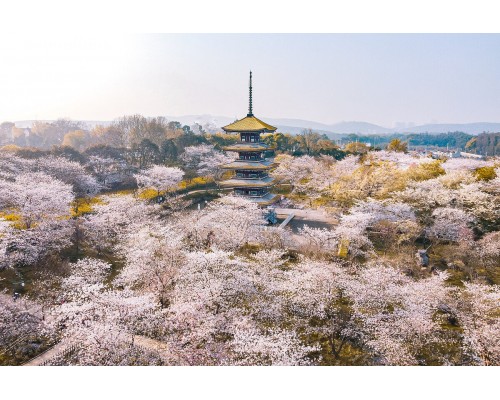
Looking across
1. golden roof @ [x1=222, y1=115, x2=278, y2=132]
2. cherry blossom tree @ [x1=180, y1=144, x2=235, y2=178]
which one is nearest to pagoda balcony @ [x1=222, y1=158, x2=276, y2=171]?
golden roof @ [x1=222, y1=115, x2=278, y2=132]

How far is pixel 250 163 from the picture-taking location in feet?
85.5

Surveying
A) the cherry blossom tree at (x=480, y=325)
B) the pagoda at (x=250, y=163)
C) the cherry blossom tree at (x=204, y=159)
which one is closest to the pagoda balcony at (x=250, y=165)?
the pagoda at (x=250, y=163)

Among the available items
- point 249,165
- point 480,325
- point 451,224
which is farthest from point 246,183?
point 480,325

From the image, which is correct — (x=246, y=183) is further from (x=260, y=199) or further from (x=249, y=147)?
(x=249, y=147)

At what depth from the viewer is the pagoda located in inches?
1005

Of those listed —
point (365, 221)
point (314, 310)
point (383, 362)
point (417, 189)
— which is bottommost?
point (383, 362)

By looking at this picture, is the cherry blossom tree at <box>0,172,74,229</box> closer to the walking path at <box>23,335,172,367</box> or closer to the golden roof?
the walking path at <box>23,335,172,367</box>

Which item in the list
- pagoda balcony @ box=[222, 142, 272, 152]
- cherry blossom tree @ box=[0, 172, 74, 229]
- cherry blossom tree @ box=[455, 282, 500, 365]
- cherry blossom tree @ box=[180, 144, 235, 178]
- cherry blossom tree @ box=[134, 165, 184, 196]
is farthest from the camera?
cherry blossom tree @ box=[180, 144, 235, 178]

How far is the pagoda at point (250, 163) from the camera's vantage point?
25.5m

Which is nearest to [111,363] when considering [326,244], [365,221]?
[326,244]

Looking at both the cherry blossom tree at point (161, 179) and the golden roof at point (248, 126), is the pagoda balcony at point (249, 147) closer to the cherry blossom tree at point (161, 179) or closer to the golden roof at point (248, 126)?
the golden roof at point (248, 126)

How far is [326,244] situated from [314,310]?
6483 mm

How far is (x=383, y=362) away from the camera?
11.1 meters

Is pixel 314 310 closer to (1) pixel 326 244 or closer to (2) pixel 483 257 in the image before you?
(1) pixel 326 244
